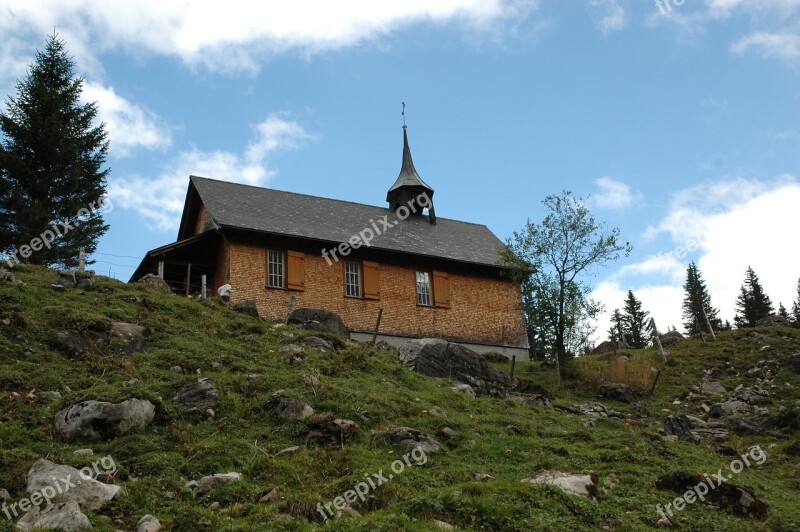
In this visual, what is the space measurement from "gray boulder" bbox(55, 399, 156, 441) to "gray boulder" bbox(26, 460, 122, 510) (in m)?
1.87

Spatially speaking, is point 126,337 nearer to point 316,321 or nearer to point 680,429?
point 316,321

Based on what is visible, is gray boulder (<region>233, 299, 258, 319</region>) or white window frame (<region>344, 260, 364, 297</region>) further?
white window frame (<region>344, 260, 364, 297</region>)

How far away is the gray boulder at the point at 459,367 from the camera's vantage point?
2377cm

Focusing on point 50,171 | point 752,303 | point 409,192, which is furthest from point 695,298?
point 50,171

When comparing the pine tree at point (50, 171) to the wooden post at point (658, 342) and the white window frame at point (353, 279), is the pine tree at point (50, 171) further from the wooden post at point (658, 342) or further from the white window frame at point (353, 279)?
the wooden post at point (658, 342)

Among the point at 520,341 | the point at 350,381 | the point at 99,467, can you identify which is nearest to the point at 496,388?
the point at 350,381

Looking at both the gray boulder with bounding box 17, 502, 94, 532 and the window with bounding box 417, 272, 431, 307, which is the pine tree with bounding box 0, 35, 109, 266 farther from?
the gray boulder with bounding box 17, 502, 94, 532

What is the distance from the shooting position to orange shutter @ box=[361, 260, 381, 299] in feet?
101

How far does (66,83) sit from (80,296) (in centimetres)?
1626

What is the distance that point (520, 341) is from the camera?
33625mm

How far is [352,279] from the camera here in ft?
102

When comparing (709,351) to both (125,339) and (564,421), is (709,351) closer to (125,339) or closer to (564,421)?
(564,421)

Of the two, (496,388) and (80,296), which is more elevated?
(80,296)

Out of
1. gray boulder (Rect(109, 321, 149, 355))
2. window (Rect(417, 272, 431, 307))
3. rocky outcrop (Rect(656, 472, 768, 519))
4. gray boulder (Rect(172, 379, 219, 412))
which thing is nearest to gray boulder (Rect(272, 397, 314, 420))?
gray boulder (Rect(172, 379, 219, 412))
